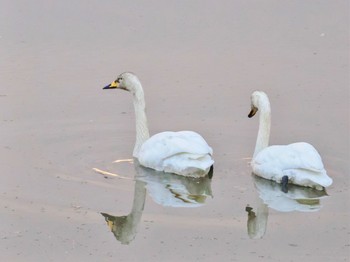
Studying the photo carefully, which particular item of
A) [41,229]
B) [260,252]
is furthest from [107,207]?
[260,252]

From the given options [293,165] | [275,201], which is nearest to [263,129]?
[293,165]

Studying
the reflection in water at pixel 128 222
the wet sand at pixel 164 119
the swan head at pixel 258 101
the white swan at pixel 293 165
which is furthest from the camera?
the swan head at pixel 258 101

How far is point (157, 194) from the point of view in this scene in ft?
35.3

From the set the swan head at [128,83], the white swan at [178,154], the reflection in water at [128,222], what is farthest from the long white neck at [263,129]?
the reflection in water at [128,222]

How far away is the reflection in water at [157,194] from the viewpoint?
10.0m

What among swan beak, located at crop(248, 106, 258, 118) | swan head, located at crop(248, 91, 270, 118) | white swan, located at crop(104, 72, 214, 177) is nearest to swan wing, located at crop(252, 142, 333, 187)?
white swan, located at crop(104, 72, 214, 177)

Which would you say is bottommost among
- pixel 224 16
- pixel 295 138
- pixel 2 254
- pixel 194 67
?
pixel 2 254

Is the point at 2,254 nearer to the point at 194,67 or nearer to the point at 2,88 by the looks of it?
the point at 2,88

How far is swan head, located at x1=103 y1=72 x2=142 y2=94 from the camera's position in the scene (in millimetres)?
12195

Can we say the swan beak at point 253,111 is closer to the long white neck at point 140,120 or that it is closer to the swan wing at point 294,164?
the swan wing at point 294,164

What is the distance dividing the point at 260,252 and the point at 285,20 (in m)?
6.55

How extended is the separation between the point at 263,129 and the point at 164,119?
1305 mm

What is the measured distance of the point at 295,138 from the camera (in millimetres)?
12141

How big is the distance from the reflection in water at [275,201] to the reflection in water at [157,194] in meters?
0.48
